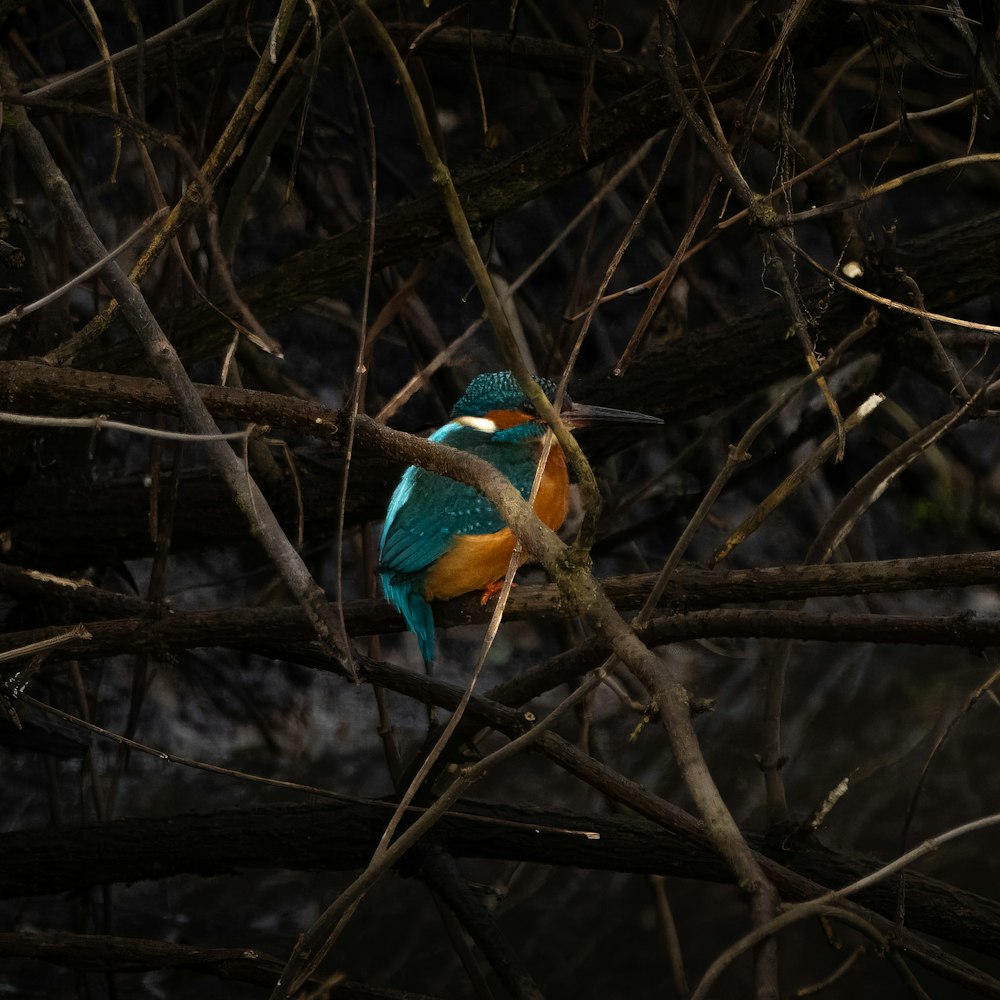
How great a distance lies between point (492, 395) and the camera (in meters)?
2.77

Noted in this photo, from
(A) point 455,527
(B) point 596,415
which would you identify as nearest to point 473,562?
(A) point 455,527

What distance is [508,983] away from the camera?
92.3 inches

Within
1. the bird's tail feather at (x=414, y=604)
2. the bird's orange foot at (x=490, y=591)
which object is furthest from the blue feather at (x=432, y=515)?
the bird's orange foot at (x=490, y=591)

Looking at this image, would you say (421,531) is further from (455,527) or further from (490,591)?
(490,591)

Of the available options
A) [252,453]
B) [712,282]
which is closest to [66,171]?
[252,453]

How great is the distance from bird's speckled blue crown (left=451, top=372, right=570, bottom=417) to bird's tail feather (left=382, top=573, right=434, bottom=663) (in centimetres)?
46

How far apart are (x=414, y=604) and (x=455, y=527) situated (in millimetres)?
171

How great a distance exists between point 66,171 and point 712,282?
182cm

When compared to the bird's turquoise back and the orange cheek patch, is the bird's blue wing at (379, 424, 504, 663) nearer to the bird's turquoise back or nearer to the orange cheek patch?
the bird's turquoise back

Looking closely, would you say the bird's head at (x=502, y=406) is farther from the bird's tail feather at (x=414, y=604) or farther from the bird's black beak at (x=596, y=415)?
the bird's tail feather at (x=414, y=604)

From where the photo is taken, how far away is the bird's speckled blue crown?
2.75 meters

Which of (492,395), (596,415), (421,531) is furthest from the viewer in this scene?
(492,395)

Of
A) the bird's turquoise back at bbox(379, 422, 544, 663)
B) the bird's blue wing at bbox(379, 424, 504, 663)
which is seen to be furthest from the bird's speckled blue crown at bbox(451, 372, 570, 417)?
the bird's blue wing at bbox(379, 424, 504, 663)

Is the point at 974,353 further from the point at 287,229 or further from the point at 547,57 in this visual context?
the point at 287,229
